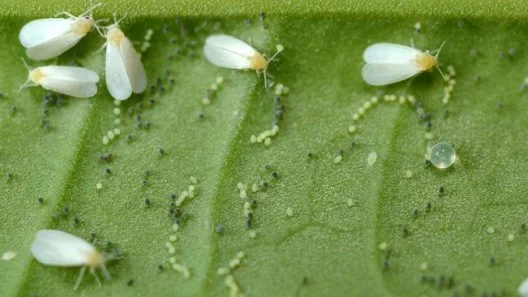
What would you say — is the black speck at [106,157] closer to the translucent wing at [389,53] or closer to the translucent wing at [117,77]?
the translucent wing at [117,77]

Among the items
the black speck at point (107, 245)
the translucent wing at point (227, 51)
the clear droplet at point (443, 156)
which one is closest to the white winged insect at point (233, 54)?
the translucent wing at point (227, 51)

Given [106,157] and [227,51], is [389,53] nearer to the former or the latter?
[227,51]

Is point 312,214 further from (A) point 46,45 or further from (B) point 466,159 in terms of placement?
(A) point 46,45

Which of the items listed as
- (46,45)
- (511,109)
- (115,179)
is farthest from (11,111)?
(511,109)

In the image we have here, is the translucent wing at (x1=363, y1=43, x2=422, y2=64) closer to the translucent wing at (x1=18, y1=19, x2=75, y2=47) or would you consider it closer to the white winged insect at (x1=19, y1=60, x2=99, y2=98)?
the white winged insect at (x1=19, y1=60, x2=99, y2=98)

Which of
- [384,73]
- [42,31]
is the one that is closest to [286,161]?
[384,73]

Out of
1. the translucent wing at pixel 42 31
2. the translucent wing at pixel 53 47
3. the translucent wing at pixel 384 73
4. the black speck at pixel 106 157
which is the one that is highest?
the translucent wing at pixel 42 31
